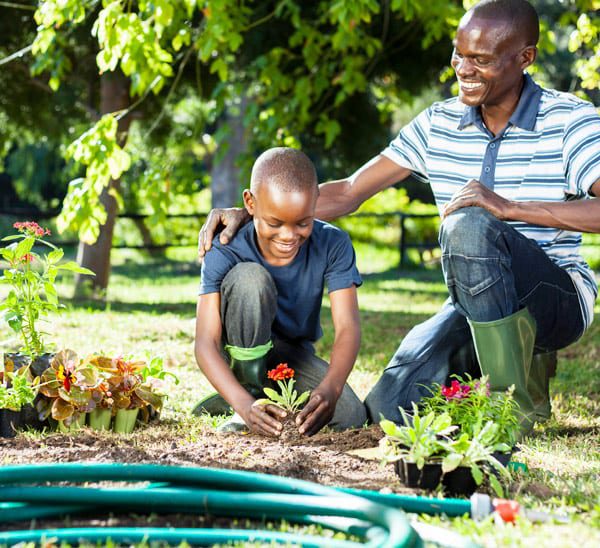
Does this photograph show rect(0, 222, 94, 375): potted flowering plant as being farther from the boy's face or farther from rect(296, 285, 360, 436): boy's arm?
rect(296, 285, 360, 436): boy's arm

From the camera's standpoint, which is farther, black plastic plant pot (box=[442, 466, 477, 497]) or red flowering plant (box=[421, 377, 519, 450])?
red flowering plant (box=[421, 377, 519, 450])

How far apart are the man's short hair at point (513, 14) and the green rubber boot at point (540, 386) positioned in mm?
1200

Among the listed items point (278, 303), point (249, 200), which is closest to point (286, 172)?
point (249, 200)

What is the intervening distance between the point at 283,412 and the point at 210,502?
88 centimetres

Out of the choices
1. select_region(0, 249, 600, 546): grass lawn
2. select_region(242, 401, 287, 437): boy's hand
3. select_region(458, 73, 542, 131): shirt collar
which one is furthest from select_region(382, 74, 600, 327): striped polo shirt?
select_region(242, 401, 287, 437): boy's hand

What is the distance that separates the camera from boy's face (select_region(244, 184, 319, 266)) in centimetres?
302

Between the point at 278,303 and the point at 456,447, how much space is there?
3.80 feet

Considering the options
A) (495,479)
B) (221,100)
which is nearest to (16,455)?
(495,479)

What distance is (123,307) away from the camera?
293 inches

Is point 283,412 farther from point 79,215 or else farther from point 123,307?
point 123,307

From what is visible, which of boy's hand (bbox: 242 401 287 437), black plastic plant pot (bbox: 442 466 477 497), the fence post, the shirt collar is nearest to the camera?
black plastic plant pot (bbox: 442 466 477 497)

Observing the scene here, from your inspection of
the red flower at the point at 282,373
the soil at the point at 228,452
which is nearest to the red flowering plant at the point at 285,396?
the red flower at the point at 282,373

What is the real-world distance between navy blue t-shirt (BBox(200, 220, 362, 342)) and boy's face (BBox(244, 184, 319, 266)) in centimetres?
16

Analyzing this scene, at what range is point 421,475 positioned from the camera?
245 centimetres
